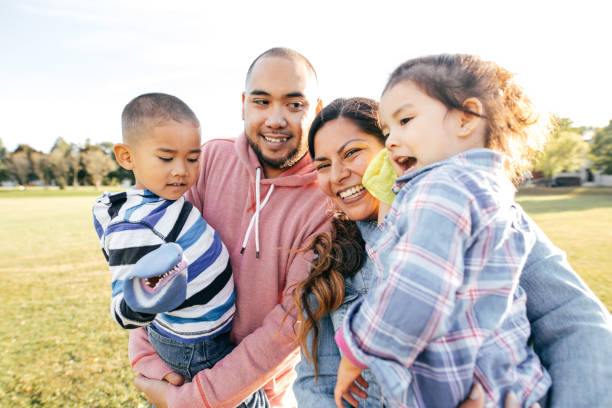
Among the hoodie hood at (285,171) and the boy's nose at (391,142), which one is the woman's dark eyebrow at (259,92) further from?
the boy's nose at (391,142)

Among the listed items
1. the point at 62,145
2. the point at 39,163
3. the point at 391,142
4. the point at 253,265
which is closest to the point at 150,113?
the point at 253,265

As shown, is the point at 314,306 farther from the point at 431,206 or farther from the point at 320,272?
the point at 431,206

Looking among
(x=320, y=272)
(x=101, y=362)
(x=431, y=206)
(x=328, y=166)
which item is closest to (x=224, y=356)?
(x=320, y=272)

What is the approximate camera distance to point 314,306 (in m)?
2.01

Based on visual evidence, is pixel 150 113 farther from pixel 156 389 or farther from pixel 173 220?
pixel 156 389

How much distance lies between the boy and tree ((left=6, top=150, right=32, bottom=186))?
343 ft

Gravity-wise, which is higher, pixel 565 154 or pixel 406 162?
pixel 406 162

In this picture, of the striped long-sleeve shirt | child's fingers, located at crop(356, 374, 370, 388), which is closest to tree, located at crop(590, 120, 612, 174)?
child's fingers, located at crop(356, 374, 370, 388)

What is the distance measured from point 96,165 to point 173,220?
3600 inches

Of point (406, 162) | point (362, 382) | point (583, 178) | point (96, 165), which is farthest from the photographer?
point (96, 165)

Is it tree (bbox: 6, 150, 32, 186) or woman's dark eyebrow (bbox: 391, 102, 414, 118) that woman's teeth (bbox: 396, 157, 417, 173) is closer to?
woman's dark eyebrow (bbox: 391, 102, 414, 118)

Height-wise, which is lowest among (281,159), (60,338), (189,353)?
(60,338)

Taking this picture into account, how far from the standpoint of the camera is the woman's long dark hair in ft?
6.50

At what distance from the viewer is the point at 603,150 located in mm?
54281
